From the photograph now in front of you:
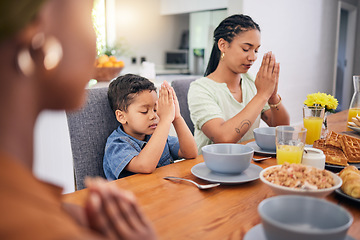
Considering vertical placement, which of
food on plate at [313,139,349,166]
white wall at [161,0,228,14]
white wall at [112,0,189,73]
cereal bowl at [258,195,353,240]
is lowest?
food on plate at [313,139,349,166]

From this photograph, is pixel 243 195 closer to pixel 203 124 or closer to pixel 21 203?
pixel 21 203

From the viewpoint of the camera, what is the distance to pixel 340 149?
1.19 metres

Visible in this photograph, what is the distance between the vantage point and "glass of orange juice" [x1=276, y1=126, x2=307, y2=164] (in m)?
1.03

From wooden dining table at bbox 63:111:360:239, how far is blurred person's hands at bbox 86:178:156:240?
12.6 inches

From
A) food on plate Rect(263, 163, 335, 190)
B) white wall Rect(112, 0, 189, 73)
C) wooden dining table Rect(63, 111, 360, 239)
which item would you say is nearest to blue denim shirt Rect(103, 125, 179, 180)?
wooden dining table Rect(63, 111, 360, 239)

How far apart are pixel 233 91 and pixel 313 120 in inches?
22.7

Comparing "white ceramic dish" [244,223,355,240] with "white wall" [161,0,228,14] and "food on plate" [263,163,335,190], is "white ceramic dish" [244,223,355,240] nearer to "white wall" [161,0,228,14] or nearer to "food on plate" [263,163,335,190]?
"food on plate" [263,163,335,190]

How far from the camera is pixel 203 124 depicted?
166cm

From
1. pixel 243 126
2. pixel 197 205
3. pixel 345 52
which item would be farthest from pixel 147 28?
pixel 197 205

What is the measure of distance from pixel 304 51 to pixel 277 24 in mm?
1051

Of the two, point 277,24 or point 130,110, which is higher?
point 277,24

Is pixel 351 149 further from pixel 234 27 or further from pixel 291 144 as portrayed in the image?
pixel 234 27

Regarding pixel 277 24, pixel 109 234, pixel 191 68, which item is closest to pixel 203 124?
pixel 109 234

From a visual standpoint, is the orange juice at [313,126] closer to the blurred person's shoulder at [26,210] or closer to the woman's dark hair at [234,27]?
the woman's dark hair at [234,27]
